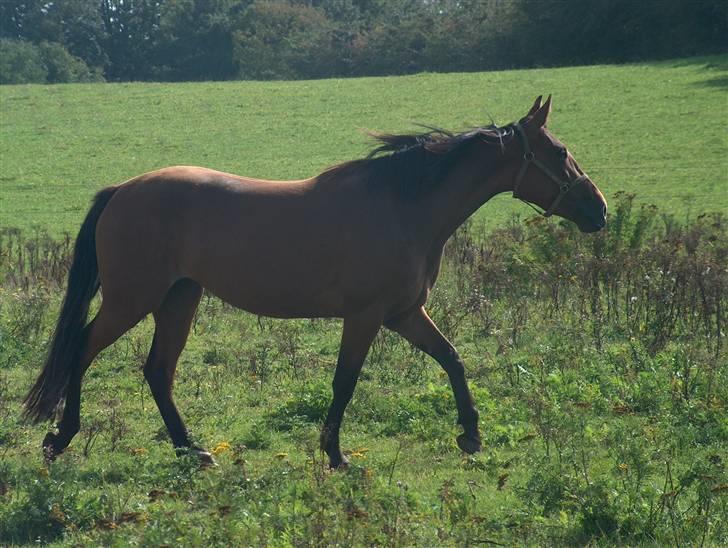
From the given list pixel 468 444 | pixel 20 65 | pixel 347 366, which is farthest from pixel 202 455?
pixel 20 65

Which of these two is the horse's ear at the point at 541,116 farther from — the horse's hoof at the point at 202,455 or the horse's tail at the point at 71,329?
the horse's hoof at the point at 202,455

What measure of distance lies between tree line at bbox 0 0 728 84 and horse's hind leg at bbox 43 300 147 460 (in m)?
40.3

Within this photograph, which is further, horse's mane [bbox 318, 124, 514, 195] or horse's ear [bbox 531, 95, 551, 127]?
horse's ear [bbox 531, 95, 551, 127]

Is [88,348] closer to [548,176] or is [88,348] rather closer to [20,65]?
[548,176]

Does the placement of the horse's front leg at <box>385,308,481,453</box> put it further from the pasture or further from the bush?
the bush

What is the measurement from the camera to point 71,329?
7219 mm

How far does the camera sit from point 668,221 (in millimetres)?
14266

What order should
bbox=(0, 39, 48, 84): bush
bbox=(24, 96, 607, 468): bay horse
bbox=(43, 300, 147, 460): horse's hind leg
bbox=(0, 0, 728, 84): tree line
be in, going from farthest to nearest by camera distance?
bbox=(0, 39, 48, 84): bush, bbox=(0, 0, 728, 84): tree line, bbox=(43, 300, 147, 460): horse's hind leg, bbox=(24, 96, 607, 468): bay horse

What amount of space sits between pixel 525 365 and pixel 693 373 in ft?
4.47

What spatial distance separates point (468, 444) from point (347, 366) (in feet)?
3.17

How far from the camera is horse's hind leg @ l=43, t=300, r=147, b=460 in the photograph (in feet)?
23.0

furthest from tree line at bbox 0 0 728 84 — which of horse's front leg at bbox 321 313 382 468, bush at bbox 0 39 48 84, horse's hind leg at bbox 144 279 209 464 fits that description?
horse's front leg at bbox 321 313 382 468

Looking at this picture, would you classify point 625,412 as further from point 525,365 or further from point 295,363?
point 295,363

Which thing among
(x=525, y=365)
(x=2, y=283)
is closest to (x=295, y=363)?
(x=525, y=365)
